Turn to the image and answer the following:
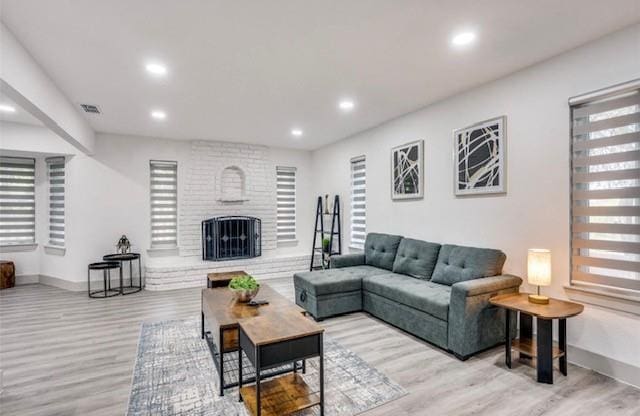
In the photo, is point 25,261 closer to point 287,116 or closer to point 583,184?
point 287,116

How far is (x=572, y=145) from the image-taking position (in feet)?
9.19

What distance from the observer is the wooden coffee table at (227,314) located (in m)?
2.42

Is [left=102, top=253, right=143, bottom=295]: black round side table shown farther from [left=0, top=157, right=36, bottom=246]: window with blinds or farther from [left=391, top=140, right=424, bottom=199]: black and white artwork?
[left=391, top=140, right=424, bottom=199]: black and white artwork

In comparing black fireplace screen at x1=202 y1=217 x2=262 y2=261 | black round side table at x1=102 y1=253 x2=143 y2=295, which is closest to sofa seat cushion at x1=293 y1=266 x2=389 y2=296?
black fireplace screen at x1=202 y1=217 x2=262 y2=261

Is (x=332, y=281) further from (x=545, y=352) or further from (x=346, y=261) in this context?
(x=545, y=352)

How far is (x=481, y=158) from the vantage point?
11.8 ft

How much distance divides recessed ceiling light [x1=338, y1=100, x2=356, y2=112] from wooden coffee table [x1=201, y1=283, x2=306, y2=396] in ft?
8.22

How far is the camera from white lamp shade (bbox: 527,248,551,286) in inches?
106

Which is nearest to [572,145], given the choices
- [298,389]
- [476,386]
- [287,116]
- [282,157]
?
[476,386]

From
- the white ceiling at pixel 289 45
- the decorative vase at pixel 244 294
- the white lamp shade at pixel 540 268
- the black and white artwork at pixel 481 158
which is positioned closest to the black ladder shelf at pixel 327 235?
the white ceiling at pixel 289 45

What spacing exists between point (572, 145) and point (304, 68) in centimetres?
250

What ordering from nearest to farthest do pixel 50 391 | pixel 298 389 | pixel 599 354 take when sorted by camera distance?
1. pixel 298 389
2. pixel 50 391
3. pixel 599 354

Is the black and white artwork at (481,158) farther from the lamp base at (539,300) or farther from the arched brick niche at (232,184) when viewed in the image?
the arched brick niche at (232,184)

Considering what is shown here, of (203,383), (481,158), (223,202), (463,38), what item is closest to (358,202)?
(481,158)
